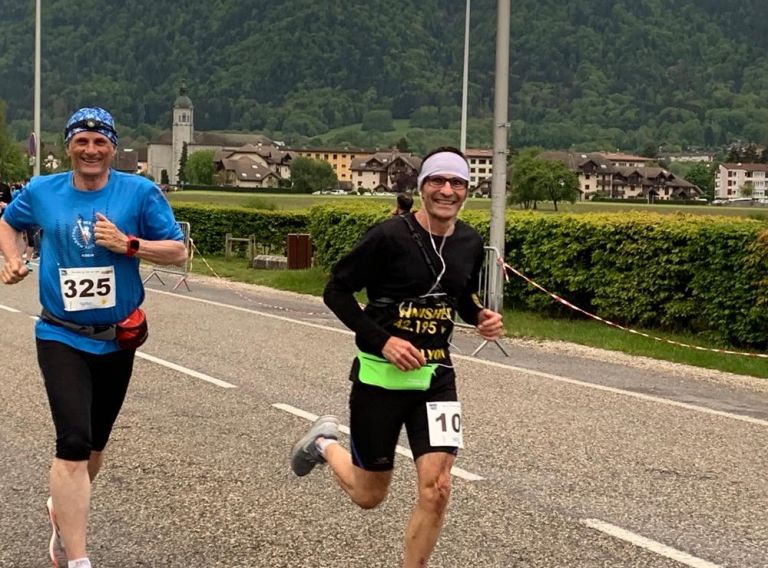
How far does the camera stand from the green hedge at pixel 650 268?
13.6 metres

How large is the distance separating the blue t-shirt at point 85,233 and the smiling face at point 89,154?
10 centimetres

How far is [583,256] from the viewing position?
54.2ft

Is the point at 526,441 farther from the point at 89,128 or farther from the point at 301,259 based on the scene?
the point at 301,259

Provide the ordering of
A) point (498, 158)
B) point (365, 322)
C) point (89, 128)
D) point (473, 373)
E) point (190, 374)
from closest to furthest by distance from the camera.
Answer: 1. point (365, 322)
2. point (89, 128)
3. point (190, 374)
4. point (473, 373)
5. point (498, 158)

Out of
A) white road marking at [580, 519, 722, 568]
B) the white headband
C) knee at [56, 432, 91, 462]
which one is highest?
the white headband

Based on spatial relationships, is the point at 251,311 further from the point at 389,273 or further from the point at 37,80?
the point at 37,80

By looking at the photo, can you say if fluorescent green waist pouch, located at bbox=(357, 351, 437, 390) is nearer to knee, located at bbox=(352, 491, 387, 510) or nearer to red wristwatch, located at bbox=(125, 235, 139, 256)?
knee, located at bbox=(352, 491, 387, 510)

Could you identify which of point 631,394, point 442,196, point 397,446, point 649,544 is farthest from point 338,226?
point 442,196

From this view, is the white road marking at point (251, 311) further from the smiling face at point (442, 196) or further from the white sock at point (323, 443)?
the smiling face at point (442, 196)

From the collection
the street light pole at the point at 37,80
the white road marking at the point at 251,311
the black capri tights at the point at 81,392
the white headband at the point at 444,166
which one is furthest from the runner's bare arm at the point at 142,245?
the street light pole at the point at 37,80

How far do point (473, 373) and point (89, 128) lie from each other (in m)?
7.18

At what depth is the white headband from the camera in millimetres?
4512

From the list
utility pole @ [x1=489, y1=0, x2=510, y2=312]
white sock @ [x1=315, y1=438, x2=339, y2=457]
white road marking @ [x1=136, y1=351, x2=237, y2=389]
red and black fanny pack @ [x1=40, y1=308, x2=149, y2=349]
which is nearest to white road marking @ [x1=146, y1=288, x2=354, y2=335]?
utility pole @ [x1=489, y1=0, x2=510, y2=312]

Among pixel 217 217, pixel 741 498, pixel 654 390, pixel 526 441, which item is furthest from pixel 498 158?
pixel 217 217
